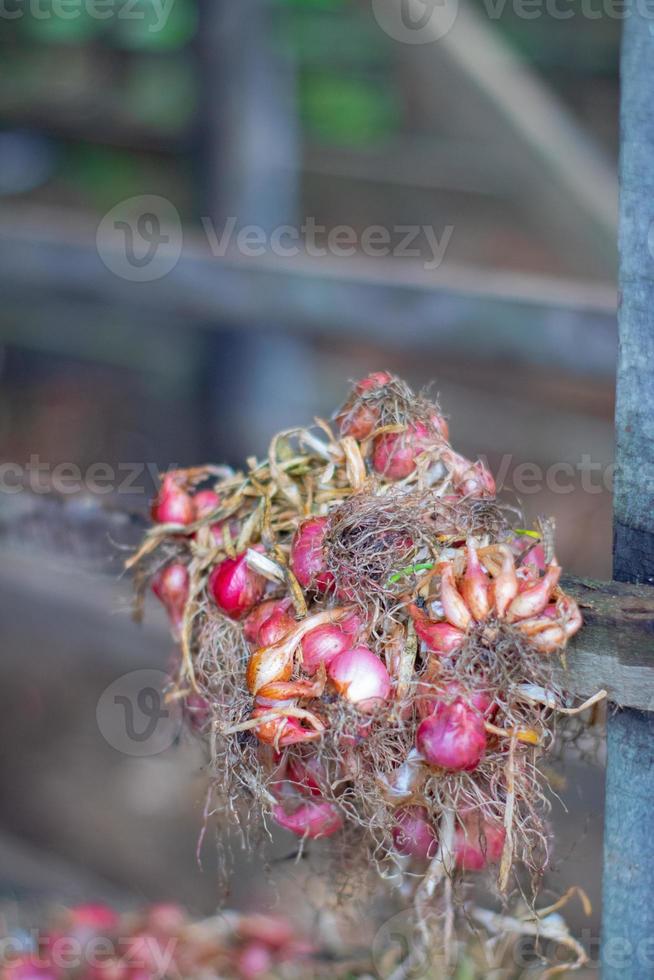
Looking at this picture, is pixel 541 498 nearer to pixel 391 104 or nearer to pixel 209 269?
pixel 209 269

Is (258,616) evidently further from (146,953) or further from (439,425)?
(146,953)

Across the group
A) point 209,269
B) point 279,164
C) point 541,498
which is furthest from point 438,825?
point 541,498

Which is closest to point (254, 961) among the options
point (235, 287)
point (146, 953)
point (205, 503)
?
point (146, 953)

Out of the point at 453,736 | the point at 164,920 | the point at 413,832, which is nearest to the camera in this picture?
the point at 453,736

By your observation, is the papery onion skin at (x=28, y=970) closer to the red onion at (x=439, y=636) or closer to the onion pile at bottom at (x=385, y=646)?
the onion pile at bottom at (x=385, y=646)

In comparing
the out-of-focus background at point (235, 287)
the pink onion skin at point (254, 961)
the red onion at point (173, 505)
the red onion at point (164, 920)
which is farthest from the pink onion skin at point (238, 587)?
the red onion at point (164, 920)

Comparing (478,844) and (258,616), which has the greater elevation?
(258,616)
